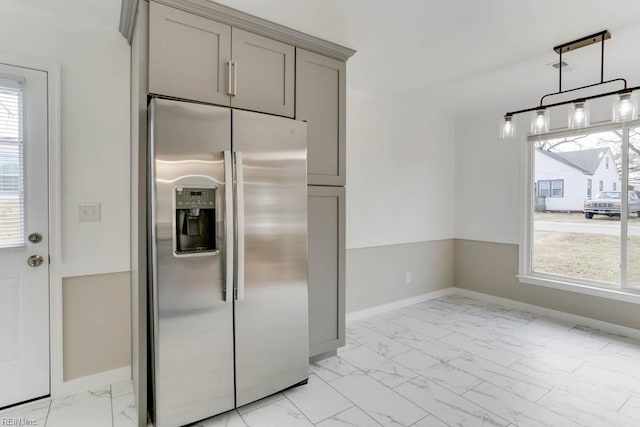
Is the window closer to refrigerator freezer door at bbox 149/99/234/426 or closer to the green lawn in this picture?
the green lawn

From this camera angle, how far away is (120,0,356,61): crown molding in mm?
1922

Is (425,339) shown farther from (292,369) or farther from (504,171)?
(504,171)

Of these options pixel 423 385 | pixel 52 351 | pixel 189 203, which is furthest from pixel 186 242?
pixel 423 385

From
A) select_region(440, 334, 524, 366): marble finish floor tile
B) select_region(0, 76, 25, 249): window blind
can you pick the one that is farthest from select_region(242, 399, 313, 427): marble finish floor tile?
select_region(0, 76, 25, 249): window blind

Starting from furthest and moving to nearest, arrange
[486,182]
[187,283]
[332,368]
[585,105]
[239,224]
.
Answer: [486,182]
[332,368]
[585,105]
[239,224]
[187,283]

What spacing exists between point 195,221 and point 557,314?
3964mm

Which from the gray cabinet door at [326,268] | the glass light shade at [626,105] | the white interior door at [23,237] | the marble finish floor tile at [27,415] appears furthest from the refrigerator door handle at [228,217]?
the glass light shade at [626,105]

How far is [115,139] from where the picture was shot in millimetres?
2285

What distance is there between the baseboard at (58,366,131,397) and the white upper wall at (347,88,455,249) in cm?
224

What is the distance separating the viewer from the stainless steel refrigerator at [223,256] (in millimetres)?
1774

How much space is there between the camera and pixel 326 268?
2619mm

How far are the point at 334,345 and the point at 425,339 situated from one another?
992mm

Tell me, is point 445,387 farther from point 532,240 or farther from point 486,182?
point 486,182

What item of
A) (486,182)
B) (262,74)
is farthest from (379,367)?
(486,182)
